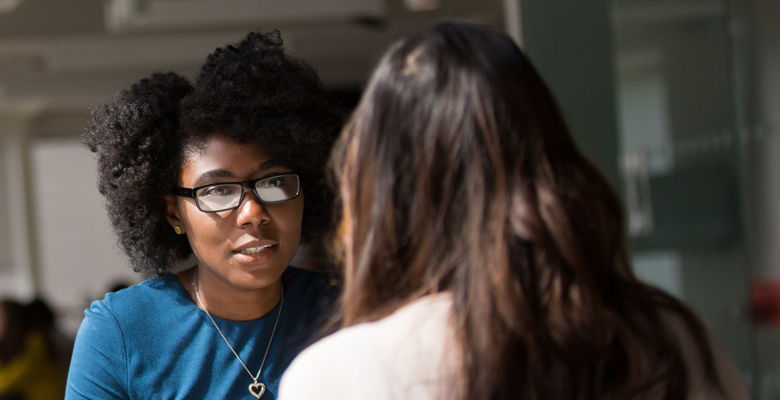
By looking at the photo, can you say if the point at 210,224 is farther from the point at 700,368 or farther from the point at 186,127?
the point at 700,368

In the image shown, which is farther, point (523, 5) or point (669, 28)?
point (669, 28)

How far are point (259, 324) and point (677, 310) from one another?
2.90ft

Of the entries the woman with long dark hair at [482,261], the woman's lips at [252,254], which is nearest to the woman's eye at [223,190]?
the woman's lips at [252,254]

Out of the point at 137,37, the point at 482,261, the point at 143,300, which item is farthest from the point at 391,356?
the point at 137,37

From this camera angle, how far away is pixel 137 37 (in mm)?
8109

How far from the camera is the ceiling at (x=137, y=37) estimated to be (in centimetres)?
727

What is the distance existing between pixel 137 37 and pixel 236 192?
22.5 ft

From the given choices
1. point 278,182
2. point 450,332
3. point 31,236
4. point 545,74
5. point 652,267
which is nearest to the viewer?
point 450,332

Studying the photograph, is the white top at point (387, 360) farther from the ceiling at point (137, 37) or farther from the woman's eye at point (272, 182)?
the ceiling at point (137, 37)

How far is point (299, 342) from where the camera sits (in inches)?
69.1

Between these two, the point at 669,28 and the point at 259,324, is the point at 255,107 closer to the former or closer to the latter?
the point at 259,324

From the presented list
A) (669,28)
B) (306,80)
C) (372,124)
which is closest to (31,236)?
(669,28)

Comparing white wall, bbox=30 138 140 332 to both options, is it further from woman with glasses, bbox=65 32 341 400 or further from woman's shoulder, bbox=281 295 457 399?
woman's shoulder, bbox=281 295 457 399

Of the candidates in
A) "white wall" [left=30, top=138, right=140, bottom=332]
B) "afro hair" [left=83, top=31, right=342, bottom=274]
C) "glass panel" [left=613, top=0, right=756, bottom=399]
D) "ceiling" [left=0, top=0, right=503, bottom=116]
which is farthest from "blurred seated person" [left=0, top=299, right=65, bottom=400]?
"white wall" [left=30, top=138, right=140, bottom=332]
